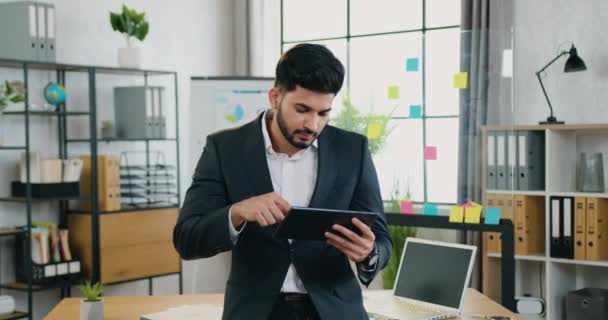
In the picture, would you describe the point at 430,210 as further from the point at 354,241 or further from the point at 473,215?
the point at 354,241

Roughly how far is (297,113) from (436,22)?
4154 mm

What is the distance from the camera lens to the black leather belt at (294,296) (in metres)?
1.78

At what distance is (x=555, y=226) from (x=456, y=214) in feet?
3.42

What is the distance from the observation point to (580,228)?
14.8 feet

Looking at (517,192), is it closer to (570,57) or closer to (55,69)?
(570,57)

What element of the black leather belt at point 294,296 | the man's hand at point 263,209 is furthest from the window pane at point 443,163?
the man's hand at point 263,209

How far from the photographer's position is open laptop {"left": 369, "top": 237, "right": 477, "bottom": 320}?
8.95 feet

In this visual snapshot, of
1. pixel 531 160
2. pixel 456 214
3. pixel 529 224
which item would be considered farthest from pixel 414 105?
pixel 529 224

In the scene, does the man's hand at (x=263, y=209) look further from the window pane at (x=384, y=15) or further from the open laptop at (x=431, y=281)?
the window pane at (x=384, y=15)

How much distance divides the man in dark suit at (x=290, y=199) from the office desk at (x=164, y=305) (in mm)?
1044

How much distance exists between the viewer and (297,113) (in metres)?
1.76

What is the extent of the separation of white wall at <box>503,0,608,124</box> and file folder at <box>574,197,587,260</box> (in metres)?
0.66

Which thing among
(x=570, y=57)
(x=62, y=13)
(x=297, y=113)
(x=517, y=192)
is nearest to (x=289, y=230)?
(x=297, y=113)

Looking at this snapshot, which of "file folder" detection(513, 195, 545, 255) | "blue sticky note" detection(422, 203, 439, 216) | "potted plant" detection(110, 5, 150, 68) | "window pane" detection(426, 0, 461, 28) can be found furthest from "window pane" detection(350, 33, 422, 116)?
"potted plant" detection(110, 5, 150, 68)
